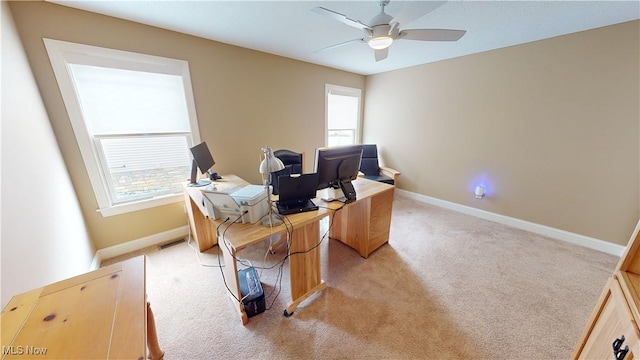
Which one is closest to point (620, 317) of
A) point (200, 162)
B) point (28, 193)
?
point (200, 162)

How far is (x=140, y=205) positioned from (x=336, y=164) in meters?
2.16

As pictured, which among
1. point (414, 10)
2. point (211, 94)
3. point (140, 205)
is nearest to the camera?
point (414, 10)

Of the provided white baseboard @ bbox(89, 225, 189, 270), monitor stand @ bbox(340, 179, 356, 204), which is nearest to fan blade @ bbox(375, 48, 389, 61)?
monitor stand @ bbox(340, 179, 356, 204)

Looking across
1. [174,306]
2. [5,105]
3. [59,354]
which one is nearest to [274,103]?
[5,105]

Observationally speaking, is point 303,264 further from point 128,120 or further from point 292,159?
point 128,120

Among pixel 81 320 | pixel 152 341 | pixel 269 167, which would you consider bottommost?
pixel 152 341

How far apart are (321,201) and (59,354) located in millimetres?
1475

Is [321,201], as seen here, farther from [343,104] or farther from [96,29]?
[343,104]

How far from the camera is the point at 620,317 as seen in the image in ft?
2.55

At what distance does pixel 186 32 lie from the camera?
2197 millimetres

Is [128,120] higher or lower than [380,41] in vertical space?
lower

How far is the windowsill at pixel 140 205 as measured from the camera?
212 cm

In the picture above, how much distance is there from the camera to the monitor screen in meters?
1.63

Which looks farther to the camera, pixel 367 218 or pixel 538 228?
pixel 538 228
